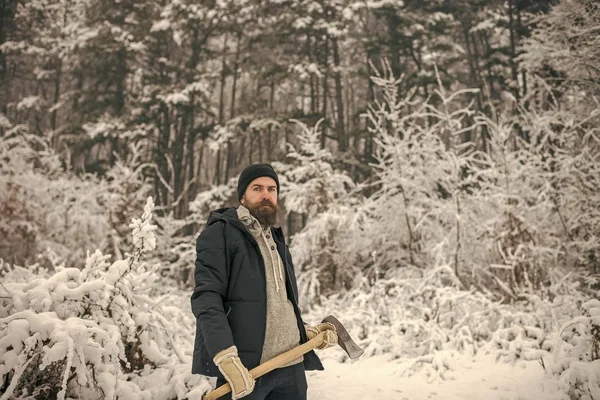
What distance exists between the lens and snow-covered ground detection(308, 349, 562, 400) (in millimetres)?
4258

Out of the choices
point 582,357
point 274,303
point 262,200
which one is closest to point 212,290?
point 274,303

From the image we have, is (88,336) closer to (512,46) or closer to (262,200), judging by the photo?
(262,200)

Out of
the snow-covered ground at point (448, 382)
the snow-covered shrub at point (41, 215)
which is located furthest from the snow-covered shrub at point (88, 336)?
the snow-covered shrub at point (41, 215)

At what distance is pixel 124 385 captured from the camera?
3.45 metres

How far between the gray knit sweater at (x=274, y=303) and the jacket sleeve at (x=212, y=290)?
0.22m

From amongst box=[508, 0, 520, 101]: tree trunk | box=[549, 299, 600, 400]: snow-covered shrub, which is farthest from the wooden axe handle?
box=[508, 0, 520, 101]: tree trunk

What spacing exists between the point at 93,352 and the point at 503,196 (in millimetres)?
6966

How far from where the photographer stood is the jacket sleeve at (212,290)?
6.45 feet

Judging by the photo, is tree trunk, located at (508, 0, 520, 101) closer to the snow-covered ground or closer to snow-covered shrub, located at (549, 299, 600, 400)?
the snow-covered ground

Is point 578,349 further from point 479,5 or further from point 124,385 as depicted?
point 479,5

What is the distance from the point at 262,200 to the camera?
2502 millimetres

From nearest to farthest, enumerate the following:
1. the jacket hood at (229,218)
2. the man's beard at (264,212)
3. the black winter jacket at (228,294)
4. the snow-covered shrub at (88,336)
Answer: the black winter jacket at (228,294) < the jacket hood at (229,218) < the man's beard at (264,212) < the snow-covered shrub at (88,336)

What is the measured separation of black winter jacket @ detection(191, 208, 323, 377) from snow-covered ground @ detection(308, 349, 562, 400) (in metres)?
2.41

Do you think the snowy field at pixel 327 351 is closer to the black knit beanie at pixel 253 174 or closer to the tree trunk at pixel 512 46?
the black knit beanie at pixel 253 174
